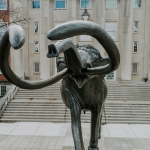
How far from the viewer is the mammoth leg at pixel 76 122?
4.02 metres

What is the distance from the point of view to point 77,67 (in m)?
3.85

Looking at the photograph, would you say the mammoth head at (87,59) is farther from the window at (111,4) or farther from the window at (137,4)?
the window at (137,4)

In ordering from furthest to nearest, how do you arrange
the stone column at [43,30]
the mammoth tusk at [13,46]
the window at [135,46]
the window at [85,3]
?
the window at [135,46] < the window at [85,3] < the stone column at [43,30] < the mammoth tusk at [13,46]

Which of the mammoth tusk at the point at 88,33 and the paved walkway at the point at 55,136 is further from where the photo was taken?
the paved walkway at the point at 55,136

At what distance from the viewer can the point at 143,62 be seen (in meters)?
27.0

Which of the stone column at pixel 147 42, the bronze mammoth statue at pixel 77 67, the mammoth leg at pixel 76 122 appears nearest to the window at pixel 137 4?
the stone column at pixel 147 42

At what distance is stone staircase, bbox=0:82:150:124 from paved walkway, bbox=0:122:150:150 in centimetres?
90

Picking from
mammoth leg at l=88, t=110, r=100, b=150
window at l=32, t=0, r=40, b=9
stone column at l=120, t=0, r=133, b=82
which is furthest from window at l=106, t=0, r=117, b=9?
mammoth leg at l=88, t=110, r=100, b=150

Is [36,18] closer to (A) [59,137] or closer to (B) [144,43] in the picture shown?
(B) [144,43]

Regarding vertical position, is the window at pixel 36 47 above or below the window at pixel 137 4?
below

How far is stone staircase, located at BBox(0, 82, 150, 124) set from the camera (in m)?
14.3

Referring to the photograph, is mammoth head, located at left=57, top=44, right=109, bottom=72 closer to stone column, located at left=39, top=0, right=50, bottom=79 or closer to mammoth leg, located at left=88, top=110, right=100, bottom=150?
mammoth leg, located at left=88, top=110, right=100, bottom=150

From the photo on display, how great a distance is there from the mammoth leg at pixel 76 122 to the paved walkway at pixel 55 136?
2239 mm

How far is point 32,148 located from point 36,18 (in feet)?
68.2
